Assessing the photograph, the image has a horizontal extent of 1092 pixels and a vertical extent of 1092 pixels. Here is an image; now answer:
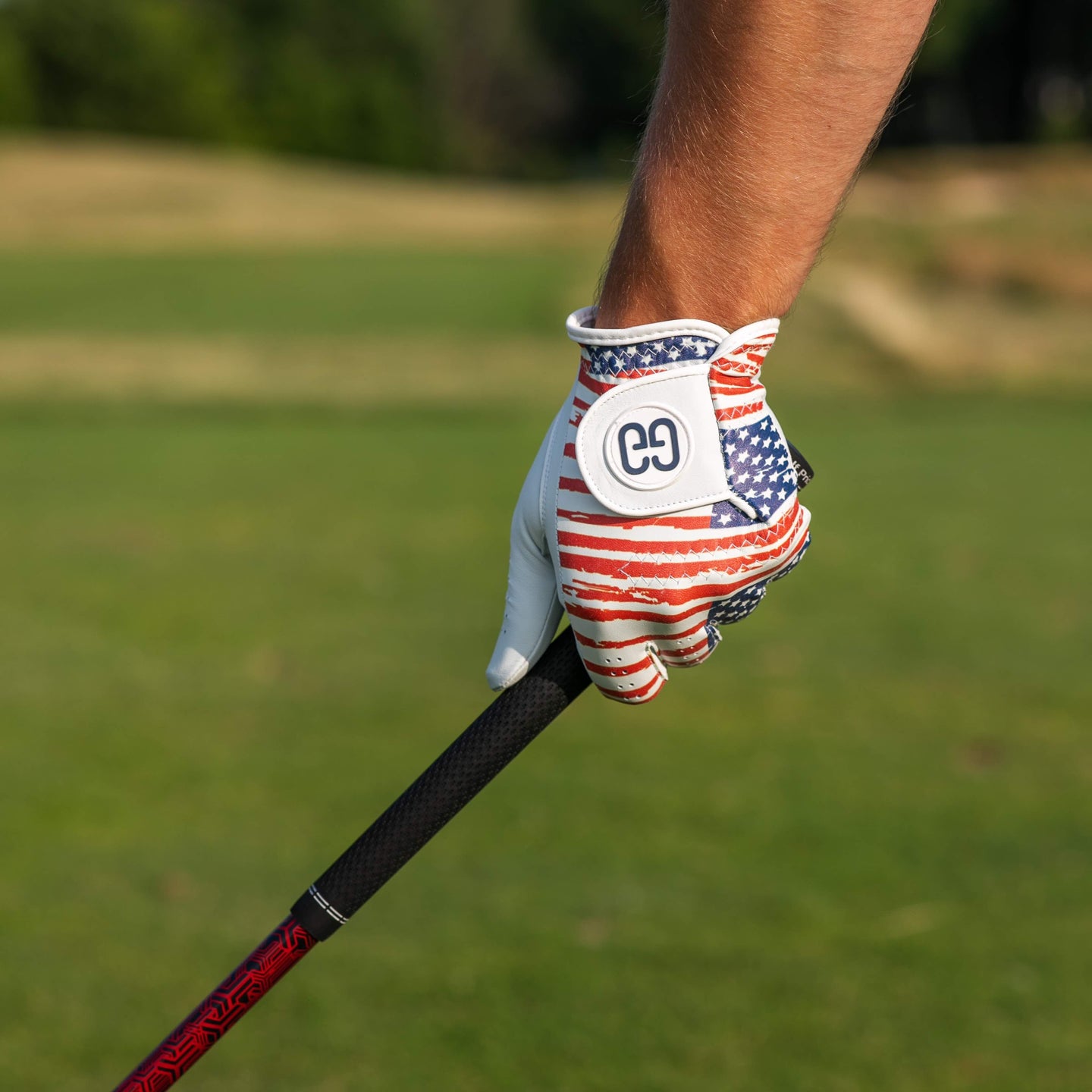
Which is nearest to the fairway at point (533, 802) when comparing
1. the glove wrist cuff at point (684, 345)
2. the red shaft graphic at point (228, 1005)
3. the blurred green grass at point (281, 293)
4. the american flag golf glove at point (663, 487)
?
the red shaft graphic at point (228, 1005)

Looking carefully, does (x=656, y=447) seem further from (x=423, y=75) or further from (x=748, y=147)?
(x=423, y=75)

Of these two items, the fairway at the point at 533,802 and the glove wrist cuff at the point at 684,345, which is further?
the fairway at the point at 533,802

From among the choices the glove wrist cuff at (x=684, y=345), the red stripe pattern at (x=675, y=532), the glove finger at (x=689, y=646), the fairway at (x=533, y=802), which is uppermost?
the glove wrist cuff at (x=684, y=345)

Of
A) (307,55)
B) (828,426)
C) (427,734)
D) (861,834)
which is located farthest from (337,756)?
(307,55)

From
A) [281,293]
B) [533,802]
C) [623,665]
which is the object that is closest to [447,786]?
[623,665]

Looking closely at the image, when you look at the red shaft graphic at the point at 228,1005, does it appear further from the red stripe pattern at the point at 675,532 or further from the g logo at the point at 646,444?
the g logo at the point at 646,444

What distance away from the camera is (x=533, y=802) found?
2.53 m

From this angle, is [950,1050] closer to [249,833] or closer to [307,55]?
[249,833]

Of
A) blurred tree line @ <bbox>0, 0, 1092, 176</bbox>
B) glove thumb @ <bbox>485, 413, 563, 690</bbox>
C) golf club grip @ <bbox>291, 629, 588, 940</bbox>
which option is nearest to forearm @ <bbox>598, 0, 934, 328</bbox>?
glove thumb @ <bbox>485, 413, 563, 690</bbox>

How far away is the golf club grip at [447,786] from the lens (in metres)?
1.18

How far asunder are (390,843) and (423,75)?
49423mm

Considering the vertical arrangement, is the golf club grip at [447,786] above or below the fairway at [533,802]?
above

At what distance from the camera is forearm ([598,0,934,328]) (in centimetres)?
101

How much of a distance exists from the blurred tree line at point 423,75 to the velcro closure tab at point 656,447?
2509cm
